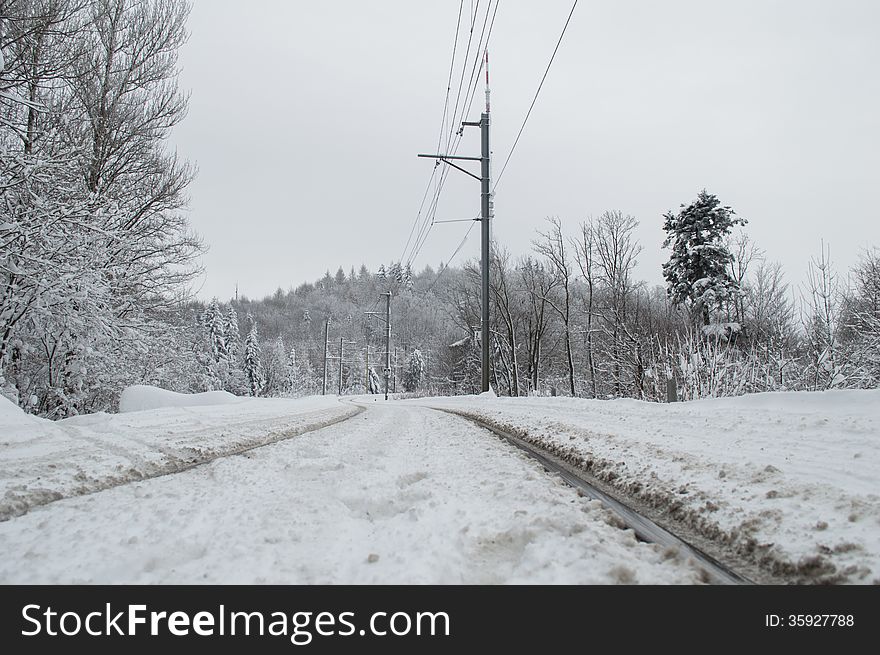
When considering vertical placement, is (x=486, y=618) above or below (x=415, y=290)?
below

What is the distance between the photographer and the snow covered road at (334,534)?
178cm

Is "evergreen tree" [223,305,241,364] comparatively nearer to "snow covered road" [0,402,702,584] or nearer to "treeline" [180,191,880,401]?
"treeline" [180,191,880,401]

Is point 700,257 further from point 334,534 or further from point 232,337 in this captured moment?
point 232,337

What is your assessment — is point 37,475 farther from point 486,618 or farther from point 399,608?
point 486,618

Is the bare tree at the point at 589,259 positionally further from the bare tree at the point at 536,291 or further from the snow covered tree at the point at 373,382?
the snow covered tree at the point at 373,382

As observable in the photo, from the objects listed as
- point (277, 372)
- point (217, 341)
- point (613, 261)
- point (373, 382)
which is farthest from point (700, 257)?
point (373, 382)

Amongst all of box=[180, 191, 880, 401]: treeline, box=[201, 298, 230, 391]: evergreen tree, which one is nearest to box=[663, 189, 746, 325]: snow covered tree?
box=[180, 191, 880, 401]: treeline

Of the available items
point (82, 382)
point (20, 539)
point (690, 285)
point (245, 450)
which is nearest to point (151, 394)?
point (82, 382)

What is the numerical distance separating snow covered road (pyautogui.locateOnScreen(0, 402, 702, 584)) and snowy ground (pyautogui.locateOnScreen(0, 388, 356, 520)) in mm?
322

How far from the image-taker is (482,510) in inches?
100

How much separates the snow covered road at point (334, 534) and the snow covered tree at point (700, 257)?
28.5 m

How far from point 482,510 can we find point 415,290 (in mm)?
107180

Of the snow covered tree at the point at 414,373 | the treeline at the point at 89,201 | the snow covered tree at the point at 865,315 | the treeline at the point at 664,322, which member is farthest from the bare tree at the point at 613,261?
the snow covered tree at the point at 414,373

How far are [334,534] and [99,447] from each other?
3.68 meters
